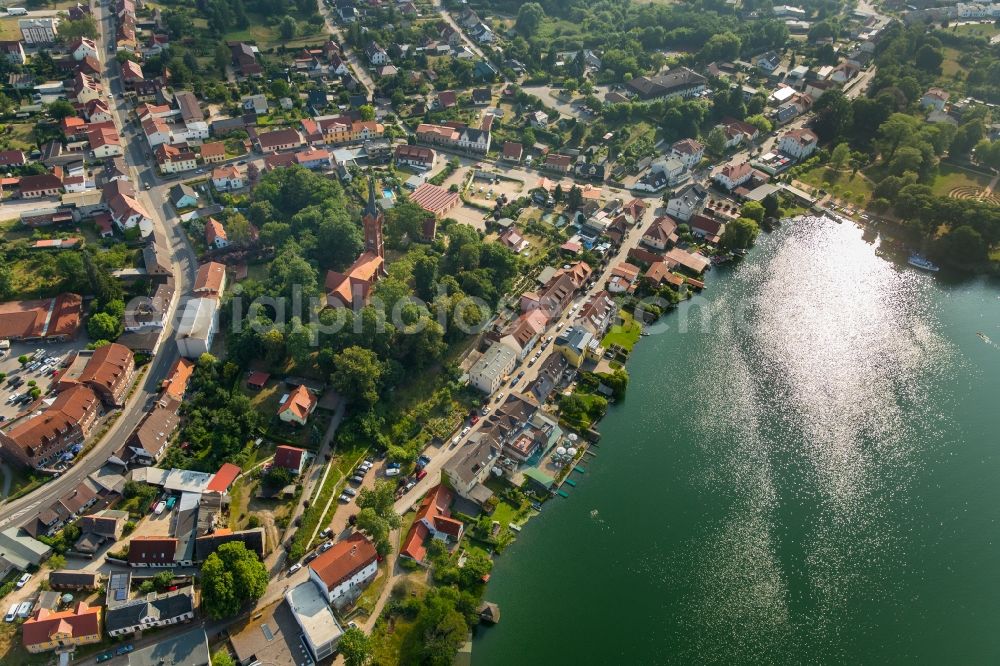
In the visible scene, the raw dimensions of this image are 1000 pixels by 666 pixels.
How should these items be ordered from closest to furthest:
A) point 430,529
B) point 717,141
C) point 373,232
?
point 430,529
point 373,232
point 717,141

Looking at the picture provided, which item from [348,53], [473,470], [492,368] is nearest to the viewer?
[473,470]

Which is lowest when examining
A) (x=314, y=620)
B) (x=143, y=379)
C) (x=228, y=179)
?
(x=314, y=620)

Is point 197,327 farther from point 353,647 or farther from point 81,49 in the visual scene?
point 81,49

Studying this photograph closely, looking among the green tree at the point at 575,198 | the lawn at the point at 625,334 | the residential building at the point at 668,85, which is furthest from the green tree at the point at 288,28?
the lawn at the point at 625,334

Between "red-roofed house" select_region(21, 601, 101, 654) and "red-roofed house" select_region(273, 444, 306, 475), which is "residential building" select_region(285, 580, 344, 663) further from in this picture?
"red-roofed house" select_region(21, 601, 101, 654)

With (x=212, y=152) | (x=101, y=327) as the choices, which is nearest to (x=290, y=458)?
(x=101, y=327)

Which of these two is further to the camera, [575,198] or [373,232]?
[575,198]
